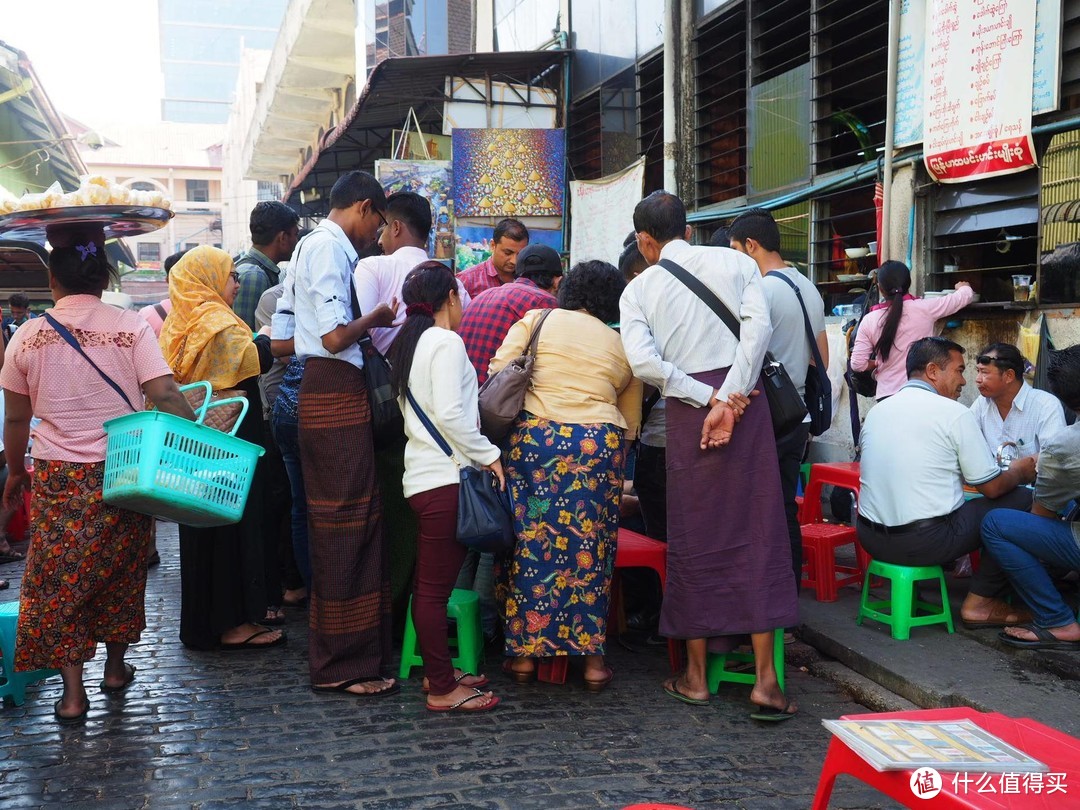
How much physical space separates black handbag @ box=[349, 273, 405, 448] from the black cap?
1036mm

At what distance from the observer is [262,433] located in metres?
5.13

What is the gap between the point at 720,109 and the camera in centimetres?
1059

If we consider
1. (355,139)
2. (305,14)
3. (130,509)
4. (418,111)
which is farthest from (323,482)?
(305,14)

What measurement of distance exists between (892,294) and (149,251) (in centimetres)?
6046

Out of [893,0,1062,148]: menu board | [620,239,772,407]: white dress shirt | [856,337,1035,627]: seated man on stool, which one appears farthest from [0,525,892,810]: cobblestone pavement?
[893,0,1062,148]: menu board

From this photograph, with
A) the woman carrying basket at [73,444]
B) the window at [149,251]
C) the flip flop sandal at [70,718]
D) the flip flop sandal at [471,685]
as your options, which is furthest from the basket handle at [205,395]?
the window at [149,251]

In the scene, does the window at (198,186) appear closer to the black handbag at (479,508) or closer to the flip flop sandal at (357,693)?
the flip flop sandal at (357,693)

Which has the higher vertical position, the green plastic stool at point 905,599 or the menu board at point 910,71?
the menu board at point 910,71

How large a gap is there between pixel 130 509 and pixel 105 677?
0.90m

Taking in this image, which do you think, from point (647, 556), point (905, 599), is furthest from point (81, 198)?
point (905, 599)

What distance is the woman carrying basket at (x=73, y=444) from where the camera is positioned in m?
3.87

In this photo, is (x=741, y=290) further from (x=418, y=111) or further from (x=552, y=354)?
(x=418, y=111)

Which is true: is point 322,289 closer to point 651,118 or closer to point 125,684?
point 125,684

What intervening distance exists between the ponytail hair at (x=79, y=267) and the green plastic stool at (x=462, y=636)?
187 cm
